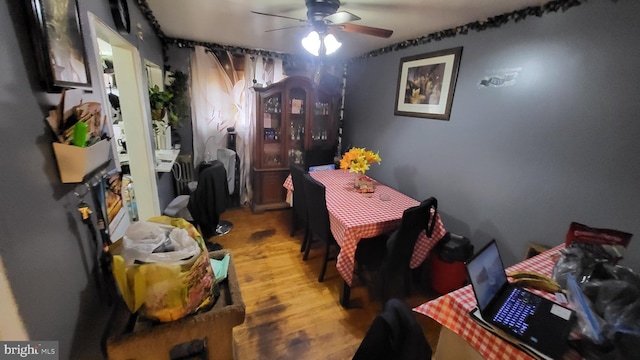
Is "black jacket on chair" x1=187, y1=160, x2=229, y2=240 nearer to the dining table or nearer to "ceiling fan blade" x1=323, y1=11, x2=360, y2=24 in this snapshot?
the dining table

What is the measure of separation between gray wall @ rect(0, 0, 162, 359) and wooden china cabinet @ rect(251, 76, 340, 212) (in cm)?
259

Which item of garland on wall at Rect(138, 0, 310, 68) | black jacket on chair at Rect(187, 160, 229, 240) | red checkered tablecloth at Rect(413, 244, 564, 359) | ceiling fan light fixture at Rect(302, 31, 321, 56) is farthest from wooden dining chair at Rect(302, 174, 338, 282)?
garland on wall at Rect(138, 0, 310, 68)

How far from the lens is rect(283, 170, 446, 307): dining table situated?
5.78 ft

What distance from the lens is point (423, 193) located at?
2.65m

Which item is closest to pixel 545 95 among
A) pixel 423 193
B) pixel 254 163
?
pixel 423 193

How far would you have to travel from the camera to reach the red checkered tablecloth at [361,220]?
69.3 inches

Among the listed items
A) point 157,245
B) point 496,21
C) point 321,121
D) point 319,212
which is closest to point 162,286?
point 157,245

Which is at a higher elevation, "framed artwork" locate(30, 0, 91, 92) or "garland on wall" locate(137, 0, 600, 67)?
"garland on wall" locate(137, 0, 600, 67)

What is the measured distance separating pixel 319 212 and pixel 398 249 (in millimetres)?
692

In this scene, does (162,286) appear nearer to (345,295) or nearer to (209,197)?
(345,295)

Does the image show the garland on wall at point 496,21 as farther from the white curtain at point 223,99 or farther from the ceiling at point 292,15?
the white curtain at point 223,99

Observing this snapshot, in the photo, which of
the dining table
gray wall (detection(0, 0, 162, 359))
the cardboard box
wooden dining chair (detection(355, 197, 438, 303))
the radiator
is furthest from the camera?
the radiator

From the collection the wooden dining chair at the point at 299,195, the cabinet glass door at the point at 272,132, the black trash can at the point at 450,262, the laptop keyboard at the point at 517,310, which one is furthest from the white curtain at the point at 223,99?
the laptop keyboard at the point at 517,310

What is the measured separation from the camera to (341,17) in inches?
65.2
